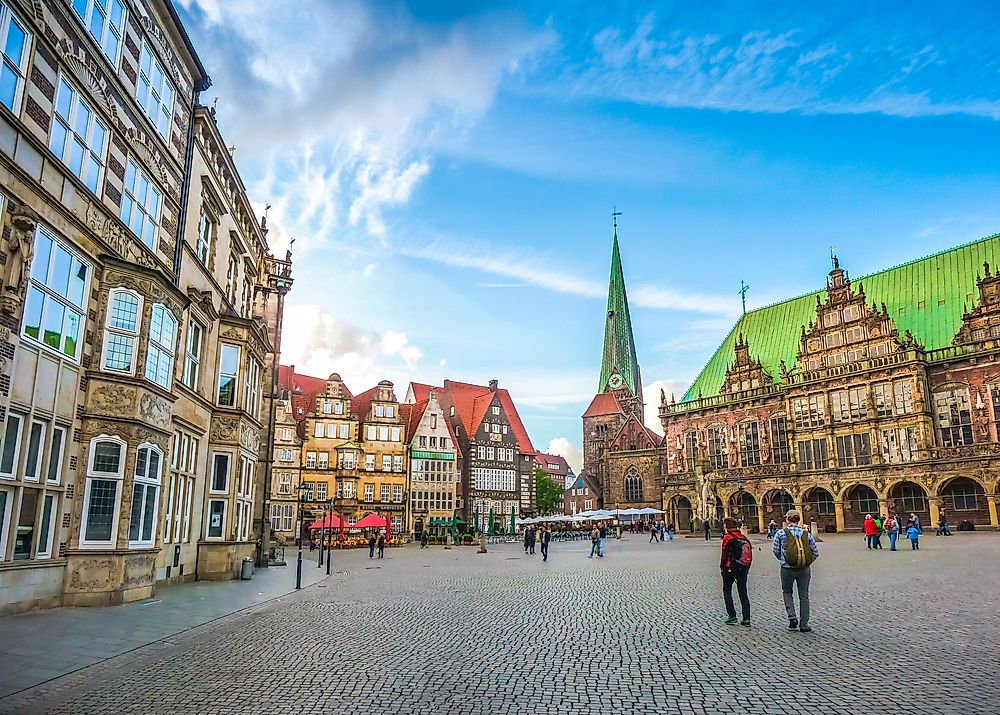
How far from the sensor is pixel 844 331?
5931 cm

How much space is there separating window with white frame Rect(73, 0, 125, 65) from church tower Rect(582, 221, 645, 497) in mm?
83606

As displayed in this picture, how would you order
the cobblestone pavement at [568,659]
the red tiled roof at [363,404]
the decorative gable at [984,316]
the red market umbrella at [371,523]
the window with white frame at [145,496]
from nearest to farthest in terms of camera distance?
1. the cobblestone pavement at [568,659]
2. the window with white frame at [145,496]
3. the red market umbrella at [371,523]
4. the decorative gable at [984,316]
5. the red tiled roof at [363,404]

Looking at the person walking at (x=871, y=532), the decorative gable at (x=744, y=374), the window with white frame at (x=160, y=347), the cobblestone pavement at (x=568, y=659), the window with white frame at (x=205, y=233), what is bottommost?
the cobblestone pavement at (x=568, y=659)

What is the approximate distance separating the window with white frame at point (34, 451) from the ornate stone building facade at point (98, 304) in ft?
0.09

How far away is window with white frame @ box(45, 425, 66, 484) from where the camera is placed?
42.4 feet

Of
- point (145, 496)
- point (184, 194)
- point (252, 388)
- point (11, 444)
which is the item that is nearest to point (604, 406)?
point (252, 388)

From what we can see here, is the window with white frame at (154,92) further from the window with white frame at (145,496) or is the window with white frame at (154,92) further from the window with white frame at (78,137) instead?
the window with white frame at (145,496)

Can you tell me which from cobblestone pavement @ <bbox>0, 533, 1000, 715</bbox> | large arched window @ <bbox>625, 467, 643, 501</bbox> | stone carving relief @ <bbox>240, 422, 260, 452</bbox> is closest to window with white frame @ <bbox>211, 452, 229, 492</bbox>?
stone carving relief @ <bbox>240, 422, 260, 452</bbox>

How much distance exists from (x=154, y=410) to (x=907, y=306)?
59926 millimetres

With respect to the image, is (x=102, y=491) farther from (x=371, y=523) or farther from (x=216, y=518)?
(x=371, y=523)

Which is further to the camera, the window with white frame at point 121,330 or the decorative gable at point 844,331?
the decorative gable at point 844,331

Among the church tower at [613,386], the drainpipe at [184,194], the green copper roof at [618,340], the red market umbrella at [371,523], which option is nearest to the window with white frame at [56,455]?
the drainpipe at [184,194]

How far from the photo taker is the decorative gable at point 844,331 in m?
56.5

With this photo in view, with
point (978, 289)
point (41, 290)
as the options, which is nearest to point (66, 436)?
point (41, 290)
